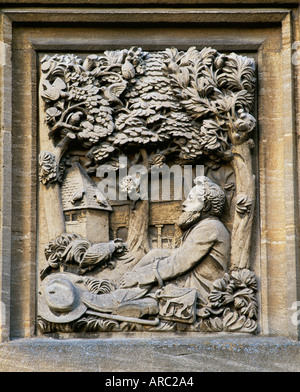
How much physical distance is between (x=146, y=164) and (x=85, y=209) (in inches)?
26.1

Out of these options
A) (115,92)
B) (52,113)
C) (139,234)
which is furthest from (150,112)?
(139,234)

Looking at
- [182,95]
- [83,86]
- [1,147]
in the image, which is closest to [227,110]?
[182,95]

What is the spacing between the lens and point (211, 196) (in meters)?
10.6

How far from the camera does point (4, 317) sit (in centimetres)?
1044

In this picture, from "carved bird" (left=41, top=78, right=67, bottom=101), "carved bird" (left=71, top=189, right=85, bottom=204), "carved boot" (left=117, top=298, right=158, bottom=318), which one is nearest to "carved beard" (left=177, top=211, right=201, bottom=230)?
"carved boot" (left=117, top=298, right=158, bottom=318)

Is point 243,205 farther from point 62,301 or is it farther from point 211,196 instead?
point 62,301

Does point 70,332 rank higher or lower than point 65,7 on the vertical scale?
lower

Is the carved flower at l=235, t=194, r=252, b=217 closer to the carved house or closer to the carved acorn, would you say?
the carved house

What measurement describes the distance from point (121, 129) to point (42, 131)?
0.71 metres

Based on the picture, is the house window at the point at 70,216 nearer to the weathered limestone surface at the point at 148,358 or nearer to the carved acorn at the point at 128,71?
the weathered limestone surface at the point at 148,358

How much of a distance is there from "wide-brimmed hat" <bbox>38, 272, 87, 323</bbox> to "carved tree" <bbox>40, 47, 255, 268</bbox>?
23.3 inches

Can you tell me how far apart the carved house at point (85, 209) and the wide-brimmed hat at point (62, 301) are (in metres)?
0.43

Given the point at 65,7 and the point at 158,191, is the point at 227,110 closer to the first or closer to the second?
the point at 158,191

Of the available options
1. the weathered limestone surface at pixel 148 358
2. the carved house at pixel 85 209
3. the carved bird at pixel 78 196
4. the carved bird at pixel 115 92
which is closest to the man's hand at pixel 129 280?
the carved house at pixel 85 209
